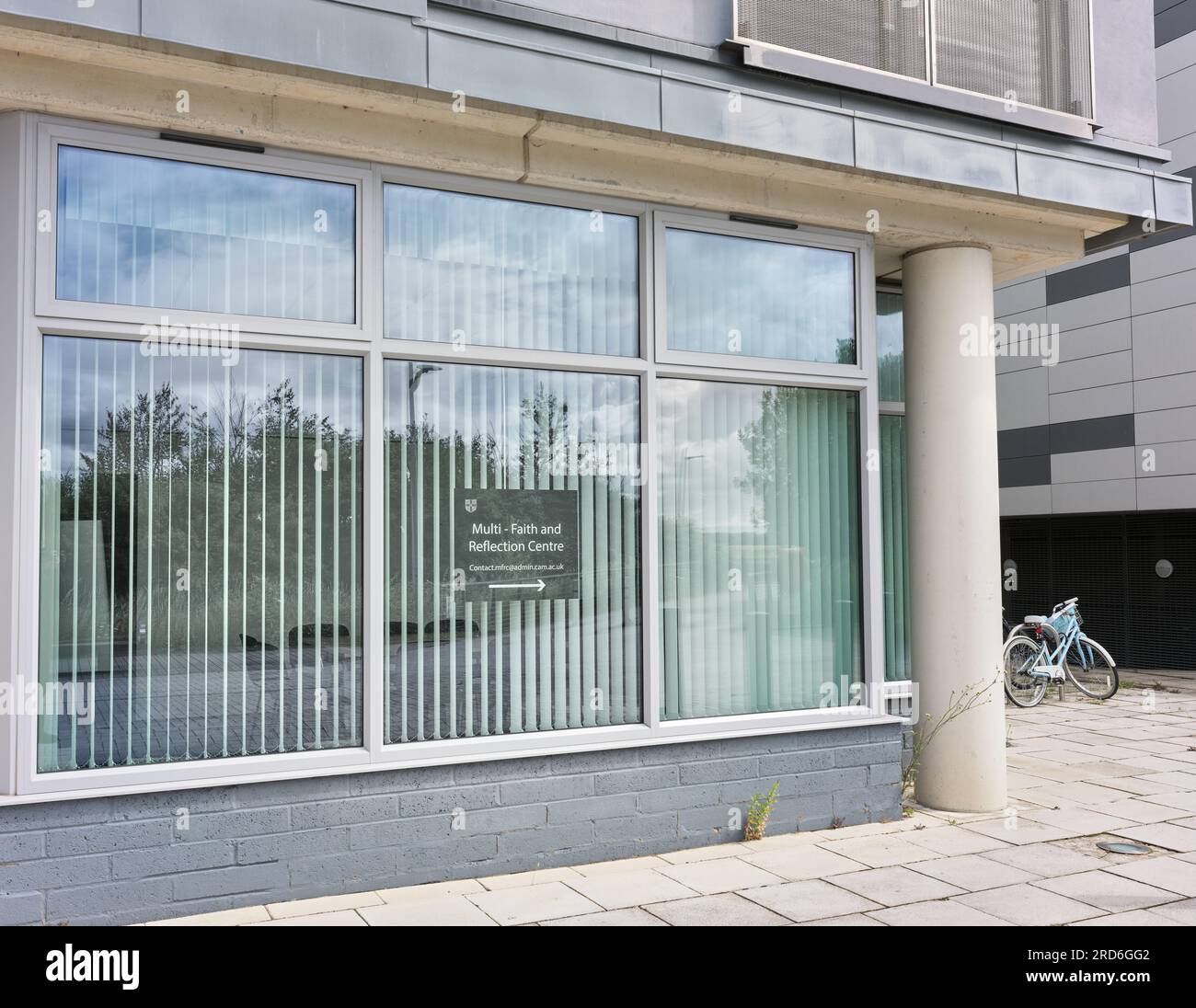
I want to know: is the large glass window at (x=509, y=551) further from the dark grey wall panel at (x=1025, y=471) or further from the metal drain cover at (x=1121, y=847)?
the dark grey wall panel at (x=1025, y=471)

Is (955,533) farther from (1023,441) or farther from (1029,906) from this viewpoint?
(1023,441)

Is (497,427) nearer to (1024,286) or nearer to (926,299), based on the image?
(926,299)

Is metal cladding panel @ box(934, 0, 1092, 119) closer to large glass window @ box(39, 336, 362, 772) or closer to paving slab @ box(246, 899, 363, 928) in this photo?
large glass window @ box(39, 336, 362, 772)

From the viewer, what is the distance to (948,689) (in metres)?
6.71

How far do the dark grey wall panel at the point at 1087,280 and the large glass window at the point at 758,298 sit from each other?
11.5 metres

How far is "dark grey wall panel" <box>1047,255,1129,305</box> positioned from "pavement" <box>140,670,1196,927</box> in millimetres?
11095

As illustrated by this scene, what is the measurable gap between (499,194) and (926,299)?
3005 millimetres

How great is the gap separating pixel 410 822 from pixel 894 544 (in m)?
4.04

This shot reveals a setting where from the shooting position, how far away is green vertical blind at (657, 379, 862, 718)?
19.8ft

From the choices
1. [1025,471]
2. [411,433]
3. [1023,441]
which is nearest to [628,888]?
[411,433]

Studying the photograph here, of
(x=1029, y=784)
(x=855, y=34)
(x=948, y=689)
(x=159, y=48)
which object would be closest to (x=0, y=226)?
(x=159, y=48)

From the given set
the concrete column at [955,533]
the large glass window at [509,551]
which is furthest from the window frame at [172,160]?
the concrete column at [955,533]

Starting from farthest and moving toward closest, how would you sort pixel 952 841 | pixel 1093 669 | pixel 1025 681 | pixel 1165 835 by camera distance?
pixel 1093 669
pixel 1025 681
pixel 1165 835
pixel 952 841

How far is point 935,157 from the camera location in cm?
596
